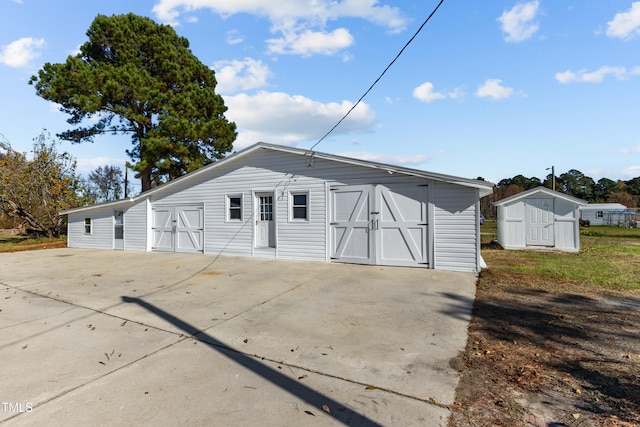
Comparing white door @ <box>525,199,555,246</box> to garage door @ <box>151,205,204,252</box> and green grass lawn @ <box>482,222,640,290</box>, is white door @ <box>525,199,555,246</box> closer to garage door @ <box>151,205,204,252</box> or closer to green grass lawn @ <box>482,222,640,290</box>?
green grass lawn @ <box>482,222,640,290</box>

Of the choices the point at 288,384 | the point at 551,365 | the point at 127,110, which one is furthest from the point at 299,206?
the point at 127,110

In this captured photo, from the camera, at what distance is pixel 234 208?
11.8m

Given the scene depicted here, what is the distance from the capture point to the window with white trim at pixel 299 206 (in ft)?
34.1

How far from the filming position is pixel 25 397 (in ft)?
8.76

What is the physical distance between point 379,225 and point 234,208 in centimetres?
554

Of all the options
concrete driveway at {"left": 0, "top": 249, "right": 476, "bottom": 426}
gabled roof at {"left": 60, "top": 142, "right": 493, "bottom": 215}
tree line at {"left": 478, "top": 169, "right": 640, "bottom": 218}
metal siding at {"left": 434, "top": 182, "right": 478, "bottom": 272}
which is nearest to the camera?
concrete driveway at {"left": 0, "top": 249, "right": 476, "bottom": 426}

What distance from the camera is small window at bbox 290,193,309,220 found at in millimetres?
10398

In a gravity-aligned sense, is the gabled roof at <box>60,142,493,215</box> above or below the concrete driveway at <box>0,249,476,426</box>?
above

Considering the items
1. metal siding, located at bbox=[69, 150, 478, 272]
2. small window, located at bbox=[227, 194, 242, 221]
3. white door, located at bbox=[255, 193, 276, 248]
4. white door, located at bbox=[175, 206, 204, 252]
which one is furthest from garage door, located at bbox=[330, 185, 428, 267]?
white door, located at bbox=[175, 206, 204, 252]

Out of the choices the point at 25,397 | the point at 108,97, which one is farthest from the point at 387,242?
the point at 108,97

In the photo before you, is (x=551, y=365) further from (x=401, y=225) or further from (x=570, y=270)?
(x=570, y=270)

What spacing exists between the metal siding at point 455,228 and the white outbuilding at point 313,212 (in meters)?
0.02

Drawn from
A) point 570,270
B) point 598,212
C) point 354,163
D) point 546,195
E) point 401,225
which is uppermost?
point 354,163

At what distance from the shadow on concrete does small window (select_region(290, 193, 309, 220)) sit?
6345mm
